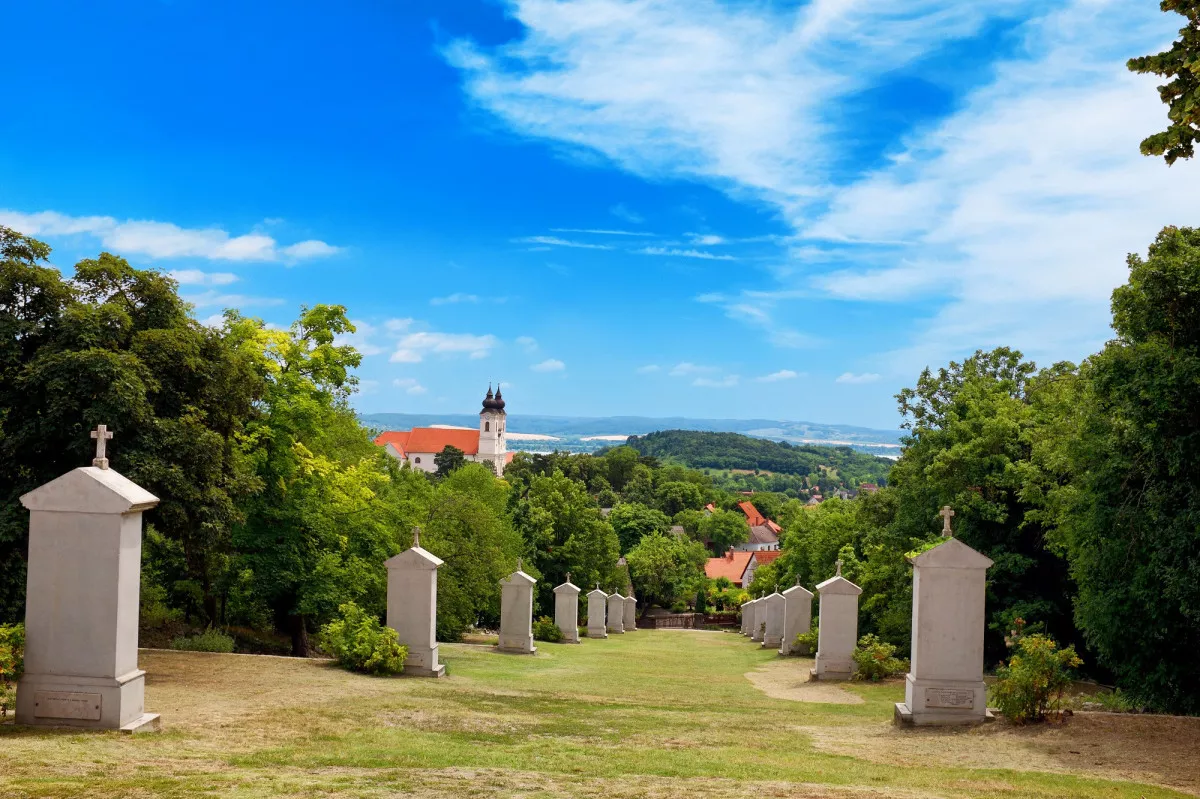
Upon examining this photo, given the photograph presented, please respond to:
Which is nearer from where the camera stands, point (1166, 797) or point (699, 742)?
point (1166, 797)

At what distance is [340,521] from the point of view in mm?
20969

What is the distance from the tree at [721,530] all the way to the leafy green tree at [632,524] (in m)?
29.2

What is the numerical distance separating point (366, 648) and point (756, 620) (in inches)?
834

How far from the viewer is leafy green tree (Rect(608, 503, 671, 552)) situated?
6488 centimetres

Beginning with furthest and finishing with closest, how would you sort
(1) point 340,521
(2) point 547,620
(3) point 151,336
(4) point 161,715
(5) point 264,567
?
(2) point 547,620 → (1) point 340,521 → (5) point 264,567 → (3) point 151,336 → (4) point 161,715

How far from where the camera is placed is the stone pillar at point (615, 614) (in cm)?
3441

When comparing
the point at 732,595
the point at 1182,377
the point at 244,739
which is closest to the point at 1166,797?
the point at 1182,377

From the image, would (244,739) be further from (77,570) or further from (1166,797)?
(1166,797)

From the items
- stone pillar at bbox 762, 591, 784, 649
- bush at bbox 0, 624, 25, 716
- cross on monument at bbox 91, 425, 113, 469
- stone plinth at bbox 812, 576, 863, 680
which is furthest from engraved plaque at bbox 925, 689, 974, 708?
stone pillar at bbox 762, 591, 784, 649

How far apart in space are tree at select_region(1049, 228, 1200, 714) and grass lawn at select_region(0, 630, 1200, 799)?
3599 millimetres

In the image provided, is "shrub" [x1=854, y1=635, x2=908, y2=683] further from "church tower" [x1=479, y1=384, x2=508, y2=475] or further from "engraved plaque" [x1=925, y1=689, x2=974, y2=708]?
"church tower" [x1=479, y1=384, x2=508, y2=475]

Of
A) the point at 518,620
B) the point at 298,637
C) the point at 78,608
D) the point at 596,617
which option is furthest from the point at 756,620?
the point at 78,608

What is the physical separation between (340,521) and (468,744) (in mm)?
12538

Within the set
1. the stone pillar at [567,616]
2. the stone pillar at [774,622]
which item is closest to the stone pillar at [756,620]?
the stone pillar at [774,622]
